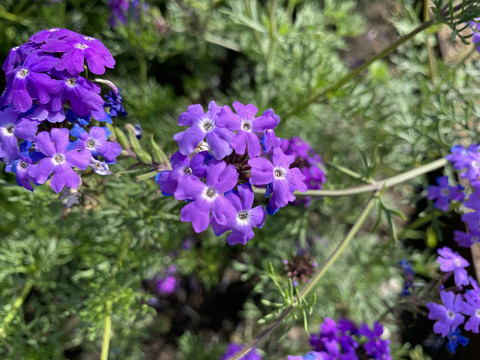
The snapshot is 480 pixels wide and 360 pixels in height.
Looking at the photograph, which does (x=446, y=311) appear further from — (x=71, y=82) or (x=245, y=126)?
(x=71, y=82)

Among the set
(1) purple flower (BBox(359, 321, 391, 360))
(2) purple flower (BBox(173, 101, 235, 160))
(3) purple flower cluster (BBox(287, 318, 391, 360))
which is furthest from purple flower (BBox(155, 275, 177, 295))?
(2) purple flower (BBox(173, 101, 235, 160))

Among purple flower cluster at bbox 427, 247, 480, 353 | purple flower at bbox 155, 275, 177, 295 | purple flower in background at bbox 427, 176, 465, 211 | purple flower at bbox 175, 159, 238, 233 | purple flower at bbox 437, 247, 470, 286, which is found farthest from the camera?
purple flower at bbox 155, 275, 177, 295

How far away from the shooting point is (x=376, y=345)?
7.14 feet

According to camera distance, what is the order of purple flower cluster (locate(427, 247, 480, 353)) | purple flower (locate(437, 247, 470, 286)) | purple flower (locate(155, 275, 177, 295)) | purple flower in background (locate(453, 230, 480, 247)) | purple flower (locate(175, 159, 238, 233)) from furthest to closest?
1. purple flower (locate(155, 275, 177, 295))
2. purple flower in background (locate(453, 230, 480, 247))
3. purple flower (locate(437, 247, 470, 286))
4. purple flower cluster (locate(427, 247, 480, 353))
5. purple flower (locate(175, 159, 238, 233))

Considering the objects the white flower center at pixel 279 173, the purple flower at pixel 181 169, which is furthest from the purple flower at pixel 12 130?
the white flower center at pixel 279 173

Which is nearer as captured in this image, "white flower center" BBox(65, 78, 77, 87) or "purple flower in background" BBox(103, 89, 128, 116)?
"white flower center" BBox(65, 78, 77, 87)

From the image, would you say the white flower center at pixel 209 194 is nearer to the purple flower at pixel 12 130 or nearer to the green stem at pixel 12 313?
the purple flower at pixel 12 130

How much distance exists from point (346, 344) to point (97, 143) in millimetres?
1567

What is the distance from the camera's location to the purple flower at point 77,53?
149 cm

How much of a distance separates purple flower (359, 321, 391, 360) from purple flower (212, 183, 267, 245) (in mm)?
1158

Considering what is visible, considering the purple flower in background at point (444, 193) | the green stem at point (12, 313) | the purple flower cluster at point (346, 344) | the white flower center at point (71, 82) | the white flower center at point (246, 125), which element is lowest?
the green stem at point (12, 313)

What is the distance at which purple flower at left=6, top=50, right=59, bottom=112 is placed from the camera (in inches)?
57.2

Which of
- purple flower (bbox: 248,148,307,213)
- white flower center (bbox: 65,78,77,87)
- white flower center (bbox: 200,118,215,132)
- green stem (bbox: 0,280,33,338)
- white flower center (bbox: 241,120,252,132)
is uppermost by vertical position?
white flower center (bbox: 241,120,252,132)

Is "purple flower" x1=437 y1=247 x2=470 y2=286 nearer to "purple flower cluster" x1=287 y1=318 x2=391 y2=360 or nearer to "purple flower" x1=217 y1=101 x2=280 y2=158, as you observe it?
"purple flower cluster" x1=287 y1=318 x2=391 y2=360
